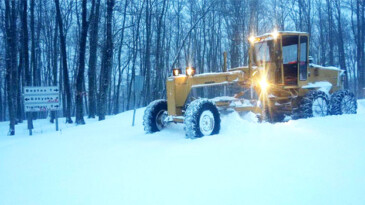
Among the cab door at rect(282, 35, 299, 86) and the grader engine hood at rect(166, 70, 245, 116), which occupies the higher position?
the cab door at rect(282, 35, 299, 86)

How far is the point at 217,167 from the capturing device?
486 centimetres

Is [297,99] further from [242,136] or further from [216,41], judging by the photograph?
[216,41]

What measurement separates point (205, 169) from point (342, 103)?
7820mm

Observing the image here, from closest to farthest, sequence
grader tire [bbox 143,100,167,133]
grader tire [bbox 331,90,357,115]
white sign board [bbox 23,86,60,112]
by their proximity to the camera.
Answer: grader tire [bbox 143,100,167,133] < grader tire [bbox 331,90,357,115] < white sign board [bbox 23,86,60,112]

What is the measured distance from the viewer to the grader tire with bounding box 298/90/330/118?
31.0ft

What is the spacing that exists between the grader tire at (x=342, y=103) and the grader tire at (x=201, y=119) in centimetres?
522

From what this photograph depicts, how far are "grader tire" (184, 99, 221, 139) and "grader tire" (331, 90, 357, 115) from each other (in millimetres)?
5218

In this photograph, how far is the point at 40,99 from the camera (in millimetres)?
13188

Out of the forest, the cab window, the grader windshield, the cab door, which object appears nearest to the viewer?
the grader windshield

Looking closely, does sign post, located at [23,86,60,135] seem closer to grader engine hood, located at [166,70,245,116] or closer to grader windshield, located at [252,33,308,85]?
grader engine hood, located at [166,70,245,116]

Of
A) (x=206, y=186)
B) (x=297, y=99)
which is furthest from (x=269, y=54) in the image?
(x=206, y=186)

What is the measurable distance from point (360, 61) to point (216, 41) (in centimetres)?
1678

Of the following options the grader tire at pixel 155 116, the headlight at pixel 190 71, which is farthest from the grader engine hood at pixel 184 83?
the grader tire at pixel 155 116

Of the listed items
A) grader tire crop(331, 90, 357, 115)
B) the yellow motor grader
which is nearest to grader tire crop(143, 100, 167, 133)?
the yellow motor grader
